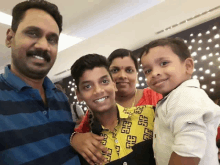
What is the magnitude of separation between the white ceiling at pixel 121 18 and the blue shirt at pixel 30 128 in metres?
1.86

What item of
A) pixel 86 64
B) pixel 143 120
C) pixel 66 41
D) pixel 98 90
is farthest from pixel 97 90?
pixel 66 41

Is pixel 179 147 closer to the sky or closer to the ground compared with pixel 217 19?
closer to the ground

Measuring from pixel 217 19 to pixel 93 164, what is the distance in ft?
9.56

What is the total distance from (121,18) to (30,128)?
2.54 m

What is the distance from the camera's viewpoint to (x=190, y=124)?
0.65 m

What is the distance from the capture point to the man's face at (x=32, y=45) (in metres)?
0.90

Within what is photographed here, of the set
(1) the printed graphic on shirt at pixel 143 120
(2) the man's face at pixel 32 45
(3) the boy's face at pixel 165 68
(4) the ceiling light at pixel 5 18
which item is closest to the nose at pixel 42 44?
(2) the man's face at pixel 32 45

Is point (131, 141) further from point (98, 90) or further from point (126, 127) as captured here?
point (98, 90)

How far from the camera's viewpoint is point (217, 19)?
106 inches

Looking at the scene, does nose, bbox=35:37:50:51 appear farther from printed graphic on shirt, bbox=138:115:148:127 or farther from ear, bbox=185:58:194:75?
ear, bbox=185:58:194:75

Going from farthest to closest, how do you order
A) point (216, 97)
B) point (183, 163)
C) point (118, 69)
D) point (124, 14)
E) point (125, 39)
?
point (125, 39) → point (124, 14) → point (216, 97) → point (118, 69) → point (183, 163)

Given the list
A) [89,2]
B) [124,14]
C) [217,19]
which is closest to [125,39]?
[124,14]

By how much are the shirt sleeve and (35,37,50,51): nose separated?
724 millimetres

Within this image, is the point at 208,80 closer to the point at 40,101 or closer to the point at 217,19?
the point at 217,19
